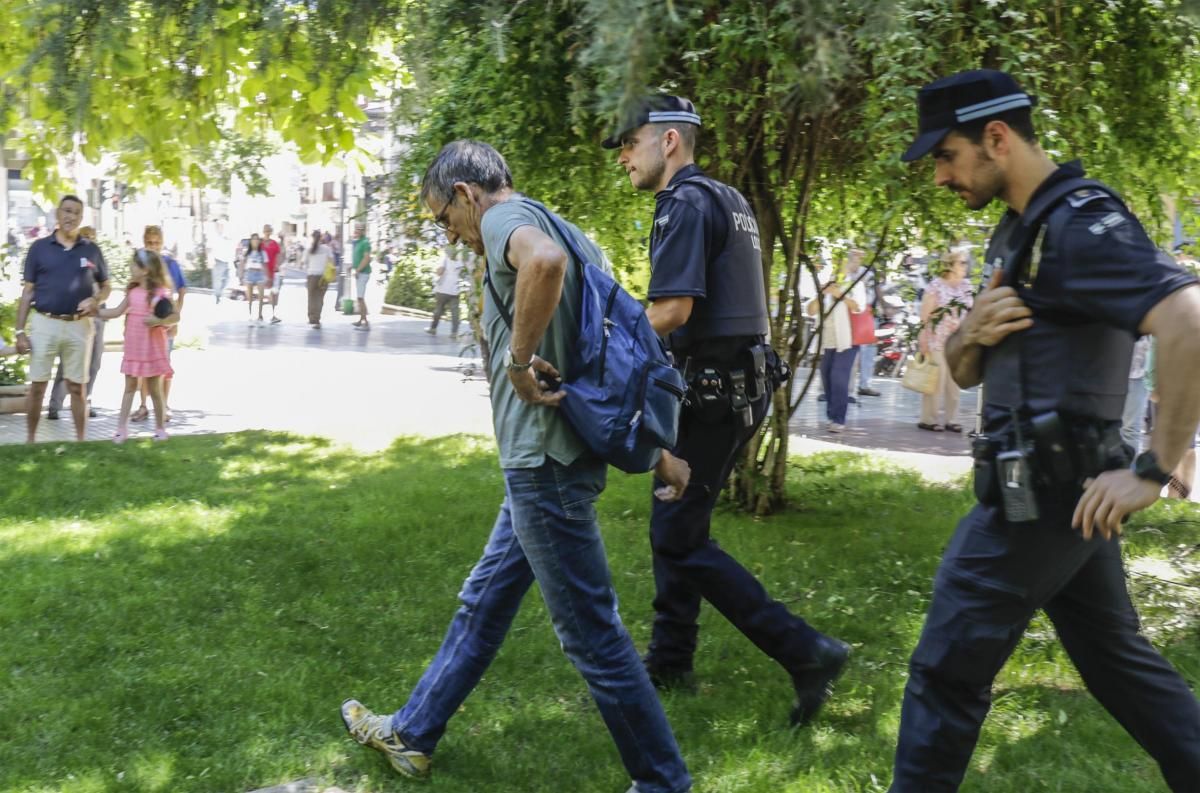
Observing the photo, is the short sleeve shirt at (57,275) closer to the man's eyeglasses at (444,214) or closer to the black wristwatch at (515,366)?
the man's eyeglasses at (444,214)

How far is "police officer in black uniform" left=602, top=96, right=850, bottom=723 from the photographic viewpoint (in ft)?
14.5

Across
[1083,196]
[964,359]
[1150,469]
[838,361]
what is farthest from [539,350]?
[838,361]

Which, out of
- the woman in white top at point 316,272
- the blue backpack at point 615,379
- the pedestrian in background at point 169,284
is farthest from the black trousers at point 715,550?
the woman in white top at point 316,272

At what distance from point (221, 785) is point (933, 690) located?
2.35 meters

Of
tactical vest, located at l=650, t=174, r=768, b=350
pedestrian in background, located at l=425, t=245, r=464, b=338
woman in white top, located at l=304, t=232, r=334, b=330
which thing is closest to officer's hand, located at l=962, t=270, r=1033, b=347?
tactical vest, located at l=650, t=174, r=768, b=350

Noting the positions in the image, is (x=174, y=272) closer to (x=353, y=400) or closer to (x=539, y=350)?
(x=353, y=400)

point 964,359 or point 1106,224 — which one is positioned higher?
point 1106,224

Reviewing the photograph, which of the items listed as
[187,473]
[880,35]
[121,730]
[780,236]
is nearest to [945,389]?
[780,236]

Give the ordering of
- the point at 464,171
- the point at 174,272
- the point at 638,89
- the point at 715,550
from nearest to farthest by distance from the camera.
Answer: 1. the point at 638,89
2. the point at 464,171
3. the point at 715,550
4. the point at 174,272

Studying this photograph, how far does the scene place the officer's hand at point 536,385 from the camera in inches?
139

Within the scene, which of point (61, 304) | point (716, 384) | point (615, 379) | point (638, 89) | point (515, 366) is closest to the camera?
point (638, 89)

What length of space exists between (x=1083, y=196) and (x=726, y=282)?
1.70 metres

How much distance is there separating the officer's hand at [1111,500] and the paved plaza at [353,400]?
7.08m

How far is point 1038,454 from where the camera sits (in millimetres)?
2928
